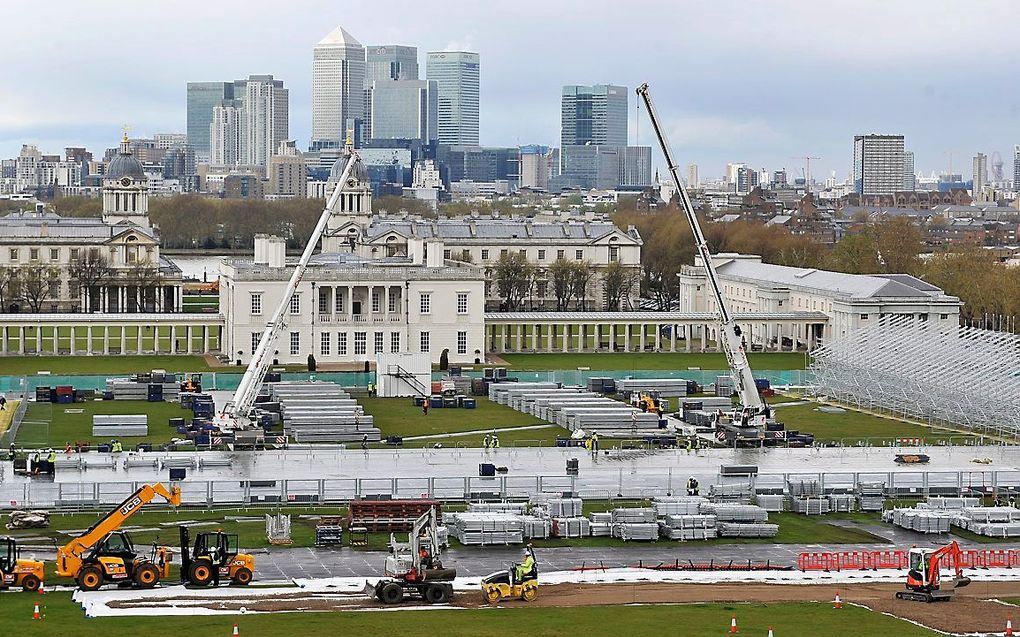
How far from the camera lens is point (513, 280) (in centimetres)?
14888

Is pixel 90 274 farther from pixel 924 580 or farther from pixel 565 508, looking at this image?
pixel 924 580

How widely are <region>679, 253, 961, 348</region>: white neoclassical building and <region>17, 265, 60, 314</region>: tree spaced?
4618cm

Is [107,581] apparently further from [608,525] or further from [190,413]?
[190,413]

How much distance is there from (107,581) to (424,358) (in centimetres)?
5203

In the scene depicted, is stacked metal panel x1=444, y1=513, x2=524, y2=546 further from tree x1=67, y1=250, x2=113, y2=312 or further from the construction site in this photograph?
tree x1=67, y1=250, x2=113, y2=312

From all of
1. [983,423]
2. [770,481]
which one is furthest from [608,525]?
[983,423]

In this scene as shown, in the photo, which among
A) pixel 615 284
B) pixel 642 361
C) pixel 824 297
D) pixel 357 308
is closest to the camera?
pixel 357 308

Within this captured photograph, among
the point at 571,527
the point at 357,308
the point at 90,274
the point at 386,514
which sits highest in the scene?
the point at 90,274

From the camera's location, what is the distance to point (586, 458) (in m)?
75.6

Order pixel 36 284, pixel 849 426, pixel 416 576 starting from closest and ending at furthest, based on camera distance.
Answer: pixel 416 576 → pixel 849 426 → pixel 36 284

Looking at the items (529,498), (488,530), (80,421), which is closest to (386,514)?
(488,530)

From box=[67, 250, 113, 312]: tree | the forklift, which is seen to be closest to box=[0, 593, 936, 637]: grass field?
the forklift

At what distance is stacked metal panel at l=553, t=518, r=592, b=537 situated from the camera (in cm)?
5775

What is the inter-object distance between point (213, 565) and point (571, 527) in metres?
12.6
